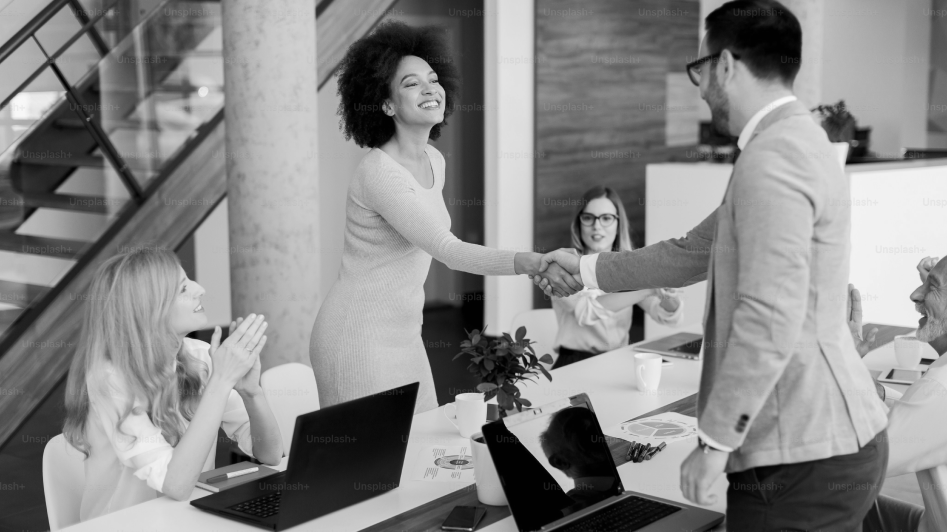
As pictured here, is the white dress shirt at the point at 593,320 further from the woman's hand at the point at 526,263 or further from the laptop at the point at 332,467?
the laptop at the point at 332,467

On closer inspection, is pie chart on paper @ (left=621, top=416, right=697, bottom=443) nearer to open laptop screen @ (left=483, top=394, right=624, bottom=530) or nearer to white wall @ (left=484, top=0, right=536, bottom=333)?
open laptop screen @ (left=483, top=394, right=624, bottom=530)

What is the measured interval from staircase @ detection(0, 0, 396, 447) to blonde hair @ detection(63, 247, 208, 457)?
7.83ft

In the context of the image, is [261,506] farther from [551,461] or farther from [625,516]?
[625,516]

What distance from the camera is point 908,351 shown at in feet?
10.1

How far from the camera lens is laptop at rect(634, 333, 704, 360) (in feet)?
10.8

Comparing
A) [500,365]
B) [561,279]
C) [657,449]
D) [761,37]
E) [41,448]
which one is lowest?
[41,448]

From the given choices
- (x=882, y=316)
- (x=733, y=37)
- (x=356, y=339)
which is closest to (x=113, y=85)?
(x=356, y=339)

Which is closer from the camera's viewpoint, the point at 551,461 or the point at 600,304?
the point at 551,461

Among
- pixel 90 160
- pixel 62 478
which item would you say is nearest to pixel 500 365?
pixel 62 478

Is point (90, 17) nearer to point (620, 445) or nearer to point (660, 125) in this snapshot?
point (620, 445)

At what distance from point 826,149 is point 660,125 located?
21.5ft

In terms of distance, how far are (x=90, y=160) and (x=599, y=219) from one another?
8.48 ft

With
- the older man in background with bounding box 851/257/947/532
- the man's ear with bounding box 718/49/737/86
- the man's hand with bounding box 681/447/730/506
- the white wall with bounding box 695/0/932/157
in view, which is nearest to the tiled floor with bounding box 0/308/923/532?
the older man in background with bounding box 851/257/947/532

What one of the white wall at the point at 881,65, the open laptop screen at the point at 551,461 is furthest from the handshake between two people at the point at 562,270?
the white wall at the point at 881,65
